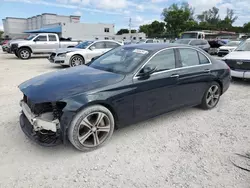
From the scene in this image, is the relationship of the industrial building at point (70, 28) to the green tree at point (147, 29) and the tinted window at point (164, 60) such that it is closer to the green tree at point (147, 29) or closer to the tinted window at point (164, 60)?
the green tree at point (147, 29)

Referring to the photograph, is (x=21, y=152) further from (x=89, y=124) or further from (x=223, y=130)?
(x=223, y=130)

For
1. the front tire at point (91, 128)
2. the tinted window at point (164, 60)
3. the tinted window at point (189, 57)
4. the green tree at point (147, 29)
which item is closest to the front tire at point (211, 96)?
the tinted window at point (189, 57)

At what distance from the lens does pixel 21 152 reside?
3055mm

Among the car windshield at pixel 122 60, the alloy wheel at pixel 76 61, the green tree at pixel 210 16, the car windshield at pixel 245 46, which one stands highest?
the green tree at pixel 210 16

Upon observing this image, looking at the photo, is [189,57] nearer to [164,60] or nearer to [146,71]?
[164,60]

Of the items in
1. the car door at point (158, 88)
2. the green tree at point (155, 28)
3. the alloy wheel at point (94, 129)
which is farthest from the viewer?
the green tree at point (155, 28)

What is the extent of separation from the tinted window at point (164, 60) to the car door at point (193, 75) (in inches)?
7.7

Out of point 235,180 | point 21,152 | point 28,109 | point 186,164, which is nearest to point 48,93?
point 28,109

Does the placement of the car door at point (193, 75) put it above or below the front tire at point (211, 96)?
above

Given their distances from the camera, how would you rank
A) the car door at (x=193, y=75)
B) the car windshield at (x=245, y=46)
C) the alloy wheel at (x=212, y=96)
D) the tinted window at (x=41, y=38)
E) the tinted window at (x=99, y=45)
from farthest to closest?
the tinted window at (x=41, y=38), the tinted window at (x=99, y=45), the car windshield at (x=245, y=46), the alloy wheel at (x=212, y=96), the car door at (x=193, y=75)

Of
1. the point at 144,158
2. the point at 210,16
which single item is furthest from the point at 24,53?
the point at 210,16

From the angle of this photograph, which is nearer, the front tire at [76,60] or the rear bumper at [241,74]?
the rear bumper at [241,74]

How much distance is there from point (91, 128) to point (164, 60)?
1845 millimetres

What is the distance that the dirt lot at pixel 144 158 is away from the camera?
2.53m
